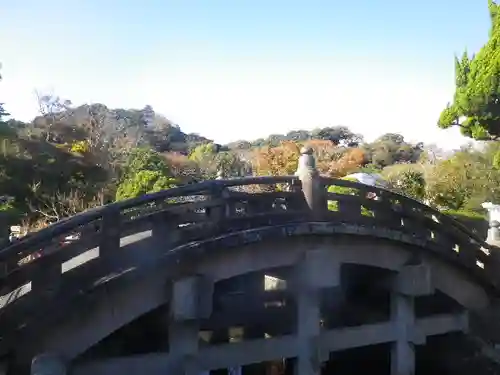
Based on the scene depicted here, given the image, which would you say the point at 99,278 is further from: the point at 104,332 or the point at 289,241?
the point at 289,241

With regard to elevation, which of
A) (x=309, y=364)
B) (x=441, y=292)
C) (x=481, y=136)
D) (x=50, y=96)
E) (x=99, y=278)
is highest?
(x=50, y=96)

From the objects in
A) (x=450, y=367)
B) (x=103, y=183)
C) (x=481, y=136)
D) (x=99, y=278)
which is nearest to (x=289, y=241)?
(x=99, y=278)

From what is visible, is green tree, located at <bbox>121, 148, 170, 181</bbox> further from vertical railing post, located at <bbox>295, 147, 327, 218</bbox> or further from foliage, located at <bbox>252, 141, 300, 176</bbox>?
vertical railing post, located at <bbox>295, 147, 327, 218</bbox>

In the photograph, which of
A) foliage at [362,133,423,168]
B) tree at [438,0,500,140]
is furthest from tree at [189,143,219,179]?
tree at [438,0,500,140]

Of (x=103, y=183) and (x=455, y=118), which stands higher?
(x=455, y=118)

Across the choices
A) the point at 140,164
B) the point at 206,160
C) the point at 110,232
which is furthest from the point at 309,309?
the point at 206,160

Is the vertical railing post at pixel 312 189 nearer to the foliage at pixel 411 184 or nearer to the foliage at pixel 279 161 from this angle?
the foliage at pixel 411 184
